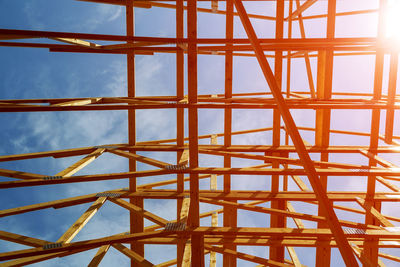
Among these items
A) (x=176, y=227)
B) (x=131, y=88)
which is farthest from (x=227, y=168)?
(x=131, y=88)

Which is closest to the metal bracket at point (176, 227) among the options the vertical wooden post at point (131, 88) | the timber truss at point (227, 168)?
the timber truss at point (227, 168)

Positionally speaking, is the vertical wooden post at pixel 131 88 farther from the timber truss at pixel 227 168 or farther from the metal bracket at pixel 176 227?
the metal bracket at pixel 176 227

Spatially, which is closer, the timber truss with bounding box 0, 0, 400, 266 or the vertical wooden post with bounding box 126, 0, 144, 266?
the timber truss with bounding box 0, 0, 400, 266

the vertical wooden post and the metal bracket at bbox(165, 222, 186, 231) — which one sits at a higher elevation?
the vertical wooden post

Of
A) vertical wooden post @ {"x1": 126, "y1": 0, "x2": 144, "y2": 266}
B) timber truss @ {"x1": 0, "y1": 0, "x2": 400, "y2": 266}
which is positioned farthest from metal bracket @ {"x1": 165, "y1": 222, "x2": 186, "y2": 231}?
vertical wooden post @ {"x1": 126, "y1": 0, "x2": 144, "y2": 266}

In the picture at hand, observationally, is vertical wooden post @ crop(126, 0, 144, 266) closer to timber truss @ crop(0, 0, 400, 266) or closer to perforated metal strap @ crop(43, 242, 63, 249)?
timber truss @ crop(0, 0, 400, 266)

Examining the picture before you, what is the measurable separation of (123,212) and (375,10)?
2044 cm

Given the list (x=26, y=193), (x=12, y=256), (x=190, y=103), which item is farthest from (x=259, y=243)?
(x=26, y=193)

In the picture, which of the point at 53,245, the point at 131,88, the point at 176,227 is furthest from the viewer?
the point at 131,88

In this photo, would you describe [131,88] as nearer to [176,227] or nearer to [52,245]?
[176,227]

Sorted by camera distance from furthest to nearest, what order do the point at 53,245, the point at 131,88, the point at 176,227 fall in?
the point at 131,88, the point at 176,227, the point at 53,245

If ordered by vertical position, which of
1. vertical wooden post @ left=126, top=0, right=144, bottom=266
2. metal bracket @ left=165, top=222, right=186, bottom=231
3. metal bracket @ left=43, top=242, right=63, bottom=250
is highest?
vertical wooden post @ left=126, top=0, right=144, bottom=266

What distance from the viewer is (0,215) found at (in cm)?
704

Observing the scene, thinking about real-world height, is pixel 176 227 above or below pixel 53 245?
above
